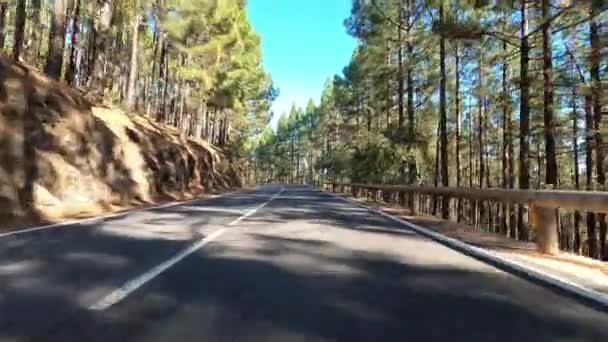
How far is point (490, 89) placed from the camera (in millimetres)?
28438

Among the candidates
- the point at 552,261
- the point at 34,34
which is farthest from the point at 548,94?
the point at 34,34

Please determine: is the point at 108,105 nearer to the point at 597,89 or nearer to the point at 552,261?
the point at 597,89

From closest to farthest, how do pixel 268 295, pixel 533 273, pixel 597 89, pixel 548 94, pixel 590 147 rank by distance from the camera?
pixel 268 295
pixel 533 273
pixel 597 89
pixel 548 94
pixel 590 147

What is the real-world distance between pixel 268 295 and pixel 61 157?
45.7ft

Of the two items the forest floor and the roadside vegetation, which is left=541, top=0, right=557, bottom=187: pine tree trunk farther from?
the roadside vegetation

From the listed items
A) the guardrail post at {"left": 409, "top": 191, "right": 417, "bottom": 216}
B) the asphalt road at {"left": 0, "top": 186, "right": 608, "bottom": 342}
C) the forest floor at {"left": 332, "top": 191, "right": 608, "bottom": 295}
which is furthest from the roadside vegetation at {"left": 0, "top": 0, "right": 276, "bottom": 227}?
the guardrail post at {"left": 409, "top": 191, "right": 417, "bottom": 216}

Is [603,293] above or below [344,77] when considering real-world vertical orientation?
below

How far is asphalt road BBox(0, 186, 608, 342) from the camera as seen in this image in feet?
14.6

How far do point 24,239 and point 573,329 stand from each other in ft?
28.5

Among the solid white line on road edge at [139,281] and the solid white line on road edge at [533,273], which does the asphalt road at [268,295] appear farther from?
the solid white line on road edge at [533,273]

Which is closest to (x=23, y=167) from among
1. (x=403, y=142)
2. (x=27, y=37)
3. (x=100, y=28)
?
(x=100, y=28)

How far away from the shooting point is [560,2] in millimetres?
17281

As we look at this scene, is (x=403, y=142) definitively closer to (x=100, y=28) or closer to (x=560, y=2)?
(x=560, y=2)

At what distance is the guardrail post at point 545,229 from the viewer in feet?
29.4
